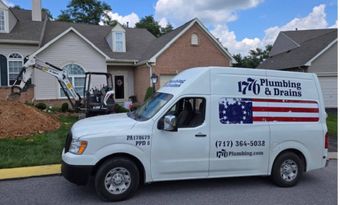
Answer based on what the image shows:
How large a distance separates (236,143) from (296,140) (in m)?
1.33

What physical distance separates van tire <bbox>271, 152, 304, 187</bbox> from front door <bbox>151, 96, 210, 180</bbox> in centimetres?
151

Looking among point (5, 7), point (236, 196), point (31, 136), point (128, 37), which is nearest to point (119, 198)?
point (236, 196)

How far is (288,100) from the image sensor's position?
21.3 feet

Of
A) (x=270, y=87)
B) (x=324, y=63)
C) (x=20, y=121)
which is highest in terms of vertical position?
(x=324, y=63)

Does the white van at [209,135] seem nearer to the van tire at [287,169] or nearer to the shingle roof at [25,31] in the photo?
the van tire at [287,169]

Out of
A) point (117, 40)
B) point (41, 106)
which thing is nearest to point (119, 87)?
point (117, 40)

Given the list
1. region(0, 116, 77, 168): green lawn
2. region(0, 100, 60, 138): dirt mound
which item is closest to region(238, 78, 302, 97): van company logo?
region(0, 116, 77, 168): green lawn

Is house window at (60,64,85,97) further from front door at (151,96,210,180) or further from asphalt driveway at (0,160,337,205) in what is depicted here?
front door at (151,96,210,180)

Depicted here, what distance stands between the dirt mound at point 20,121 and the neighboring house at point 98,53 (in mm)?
7130

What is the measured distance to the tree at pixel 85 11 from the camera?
4503 cm

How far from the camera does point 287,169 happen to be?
643cm

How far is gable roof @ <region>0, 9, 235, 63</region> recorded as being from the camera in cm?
2016

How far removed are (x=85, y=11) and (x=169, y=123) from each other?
44.0 m

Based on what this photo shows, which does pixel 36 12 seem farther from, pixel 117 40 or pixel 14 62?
pixel 117 40
